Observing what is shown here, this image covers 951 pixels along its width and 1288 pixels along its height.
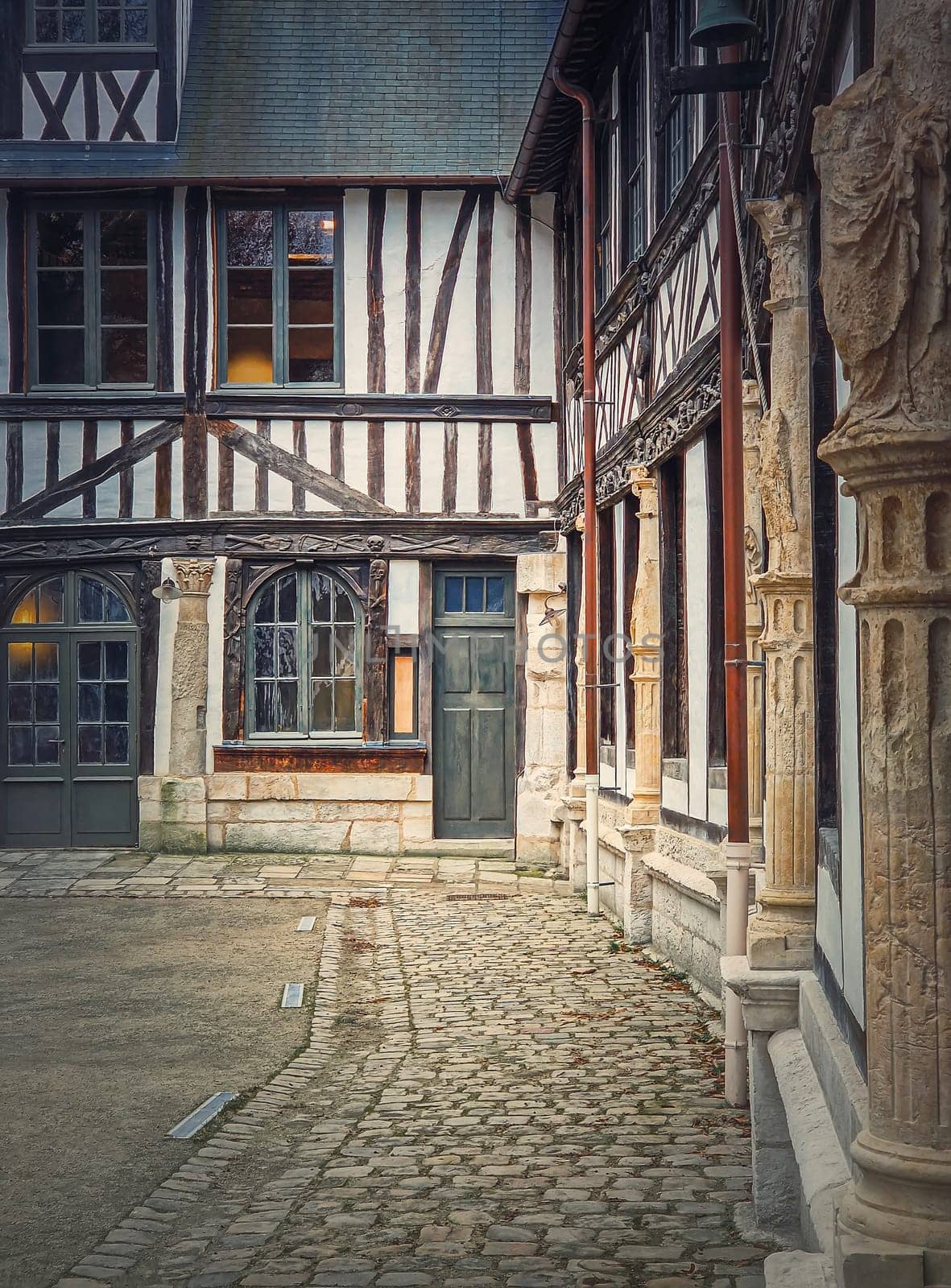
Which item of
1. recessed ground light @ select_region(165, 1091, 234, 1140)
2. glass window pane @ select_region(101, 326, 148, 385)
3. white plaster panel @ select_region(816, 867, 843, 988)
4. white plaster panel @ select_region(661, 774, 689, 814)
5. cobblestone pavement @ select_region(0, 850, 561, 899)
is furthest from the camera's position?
glass window pane @ select_region(101, 326, 148, 385)

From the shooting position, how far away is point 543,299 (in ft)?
41.9

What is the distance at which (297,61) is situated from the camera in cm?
1357

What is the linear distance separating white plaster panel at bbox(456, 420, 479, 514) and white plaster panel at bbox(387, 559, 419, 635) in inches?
26.4

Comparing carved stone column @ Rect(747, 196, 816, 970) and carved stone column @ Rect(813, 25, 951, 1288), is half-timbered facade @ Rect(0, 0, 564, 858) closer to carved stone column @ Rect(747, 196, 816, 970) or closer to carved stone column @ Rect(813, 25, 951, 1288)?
carved stone column @ Rect(747, 196, 816, 970)

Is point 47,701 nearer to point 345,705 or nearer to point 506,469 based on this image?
point 345,705

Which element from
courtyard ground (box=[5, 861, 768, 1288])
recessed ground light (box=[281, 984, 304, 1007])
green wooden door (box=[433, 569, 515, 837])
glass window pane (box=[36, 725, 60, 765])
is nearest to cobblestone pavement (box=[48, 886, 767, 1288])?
courtyard ground (box=[5, 861, 768, 1288])

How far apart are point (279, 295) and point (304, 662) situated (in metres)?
3.27

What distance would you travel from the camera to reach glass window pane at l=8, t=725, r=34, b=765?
1327 centimetres

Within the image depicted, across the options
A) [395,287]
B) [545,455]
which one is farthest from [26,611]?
[545,455]

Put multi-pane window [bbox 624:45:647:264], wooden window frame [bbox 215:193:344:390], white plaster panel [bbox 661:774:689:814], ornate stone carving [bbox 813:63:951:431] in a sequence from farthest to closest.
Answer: wooden window frame [bbox 215:193:344:390] < multi-pane window [bbox 624:45:647:264] < white plaster panel [bbox 661:774:689:814] < ornate stone carving [bbox 813:63:951:431]

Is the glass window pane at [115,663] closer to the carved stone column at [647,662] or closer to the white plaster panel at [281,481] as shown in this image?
the white plaster panel at [281,481]

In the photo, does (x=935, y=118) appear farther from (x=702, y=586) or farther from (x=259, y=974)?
(x=259, y=974)

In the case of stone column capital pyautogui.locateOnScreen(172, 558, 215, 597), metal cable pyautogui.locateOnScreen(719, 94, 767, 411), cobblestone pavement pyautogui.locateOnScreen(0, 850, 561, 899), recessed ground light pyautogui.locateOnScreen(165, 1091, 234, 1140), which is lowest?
recessed ground light pyautogui.locateOnScreen(165, 1091, 234, 1140)

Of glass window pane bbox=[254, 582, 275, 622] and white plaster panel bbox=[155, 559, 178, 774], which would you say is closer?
white plaster panel bbox=[155, 559, 178, 774]
